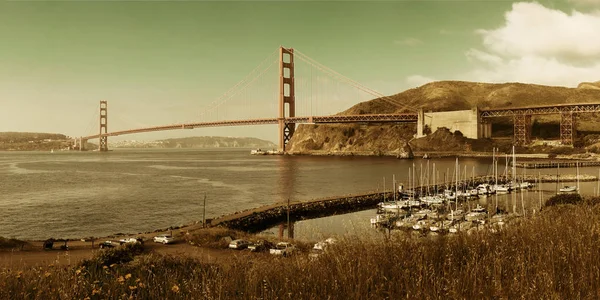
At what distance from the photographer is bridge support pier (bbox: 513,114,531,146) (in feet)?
348

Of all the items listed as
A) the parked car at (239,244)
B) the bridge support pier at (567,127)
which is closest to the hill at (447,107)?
the bridge support pier at (567,127)

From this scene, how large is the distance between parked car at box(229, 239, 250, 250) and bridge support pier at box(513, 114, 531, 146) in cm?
10212

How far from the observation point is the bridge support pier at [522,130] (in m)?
106

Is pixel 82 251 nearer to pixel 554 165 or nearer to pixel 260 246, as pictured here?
pixel 260 246

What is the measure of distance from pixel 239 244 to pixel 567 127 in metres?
106

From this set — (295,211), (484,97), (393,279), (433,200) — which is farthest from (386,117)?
(393,279)

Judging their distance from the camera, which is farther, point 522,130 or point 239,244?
point 522,130

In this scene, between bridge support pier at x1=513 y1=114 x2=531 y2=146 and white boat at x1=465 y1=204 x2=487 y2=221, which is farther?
bridge support pier at x1=513 y1=114 x2=531 y2=146

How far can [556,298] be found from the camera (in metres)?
3.60

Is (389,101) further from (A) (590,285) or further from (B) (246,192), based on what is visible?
(A) (590,285)

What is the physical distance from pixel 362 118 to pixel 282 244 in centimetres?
9716

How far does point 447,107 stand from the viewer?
171 meters

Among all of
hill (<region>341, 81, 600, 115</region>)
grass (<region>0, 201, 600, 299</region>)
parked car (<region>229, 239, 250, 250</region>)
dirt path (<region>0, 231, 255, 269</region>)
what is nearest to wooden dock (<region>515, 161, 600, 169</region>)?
parked car (<region>229, 239, 250, 250</region>)

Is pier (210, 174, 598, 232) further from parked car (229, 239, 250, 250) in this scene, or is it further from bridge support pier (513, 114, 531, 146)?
bridge support pier (513, 114, 531, 146)
